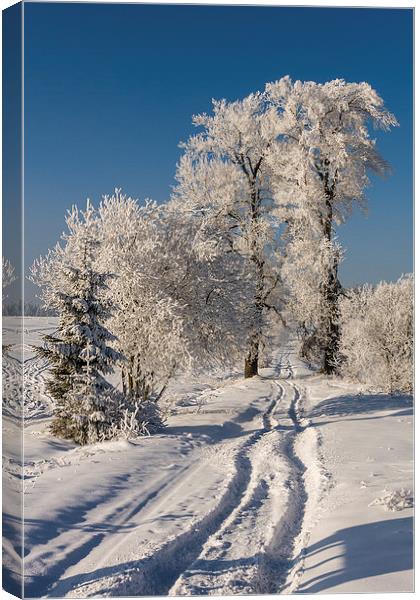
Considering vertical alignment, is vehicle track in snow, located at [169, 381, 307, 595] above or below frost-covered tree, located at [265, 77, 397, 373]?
below

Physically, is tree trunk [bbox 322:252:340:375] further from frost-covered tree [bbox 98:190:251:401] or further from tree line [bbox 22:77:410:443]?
frost-covered tree [bbox 98:190:251:401]

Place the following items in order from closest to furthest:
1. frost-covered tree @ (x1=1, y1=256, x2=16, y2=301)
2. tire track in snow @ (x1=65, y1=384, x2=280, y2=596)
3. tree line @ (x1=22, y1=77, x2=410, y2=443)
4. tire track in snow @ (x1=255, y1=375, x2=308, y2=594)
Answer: tire track in snow @ (x1=65, y1=384, x2=280, y2=596)
tire track in snow @ (x1=255, y1=375, x2=308, y2=594)
frost-covered tree @ (x1=1, y1=256, x2=16, y2=301)
tree line @ (x1=22, y1=77, x2=410, y2=443)

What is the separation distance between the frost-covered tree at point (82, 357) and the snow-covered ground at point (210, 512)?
0.39 m

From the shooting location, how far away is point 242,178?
16.9m

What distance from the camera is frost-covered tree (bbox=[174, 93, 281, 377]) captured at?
15820 millimetres

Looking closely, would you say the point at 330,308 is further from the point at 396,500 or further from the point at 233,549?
the point at 233,549

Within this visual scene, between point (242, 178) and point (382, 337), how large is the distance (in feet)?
22.3

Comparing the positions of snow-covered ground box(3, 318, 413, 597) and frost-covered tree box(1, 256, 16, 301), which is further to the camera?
frost-covered tree box(1, 256, 16, 301)

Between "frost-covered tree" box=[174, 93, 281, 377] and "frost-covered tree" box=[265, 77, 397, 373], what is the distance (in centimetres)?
56

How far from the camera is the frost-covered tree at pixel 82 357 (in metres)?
8.75

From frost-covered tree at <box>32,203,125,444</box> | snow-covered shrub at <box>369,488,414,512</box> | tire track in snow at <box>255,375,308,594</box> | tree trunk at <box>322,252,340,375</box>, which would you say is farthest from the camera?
tree trunk at <box>322,252,340,375</box>

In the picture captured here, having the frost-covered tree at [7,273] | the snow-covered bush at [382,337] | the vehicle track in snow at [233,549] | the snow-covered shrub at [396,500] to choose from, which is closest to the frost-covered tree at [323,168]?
the snow-covered bush at [382,337]

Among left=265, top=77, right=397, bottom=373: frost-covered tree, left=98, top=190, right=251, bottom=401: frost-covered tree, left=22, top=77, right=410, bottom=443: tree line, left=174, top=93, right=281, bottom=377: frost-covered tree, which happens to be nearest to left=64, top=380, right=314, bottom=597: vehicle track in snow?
left=22, top=77, right=410, bottom=443: tree line

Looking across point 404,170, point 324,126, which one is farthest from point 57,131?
point 324,126
